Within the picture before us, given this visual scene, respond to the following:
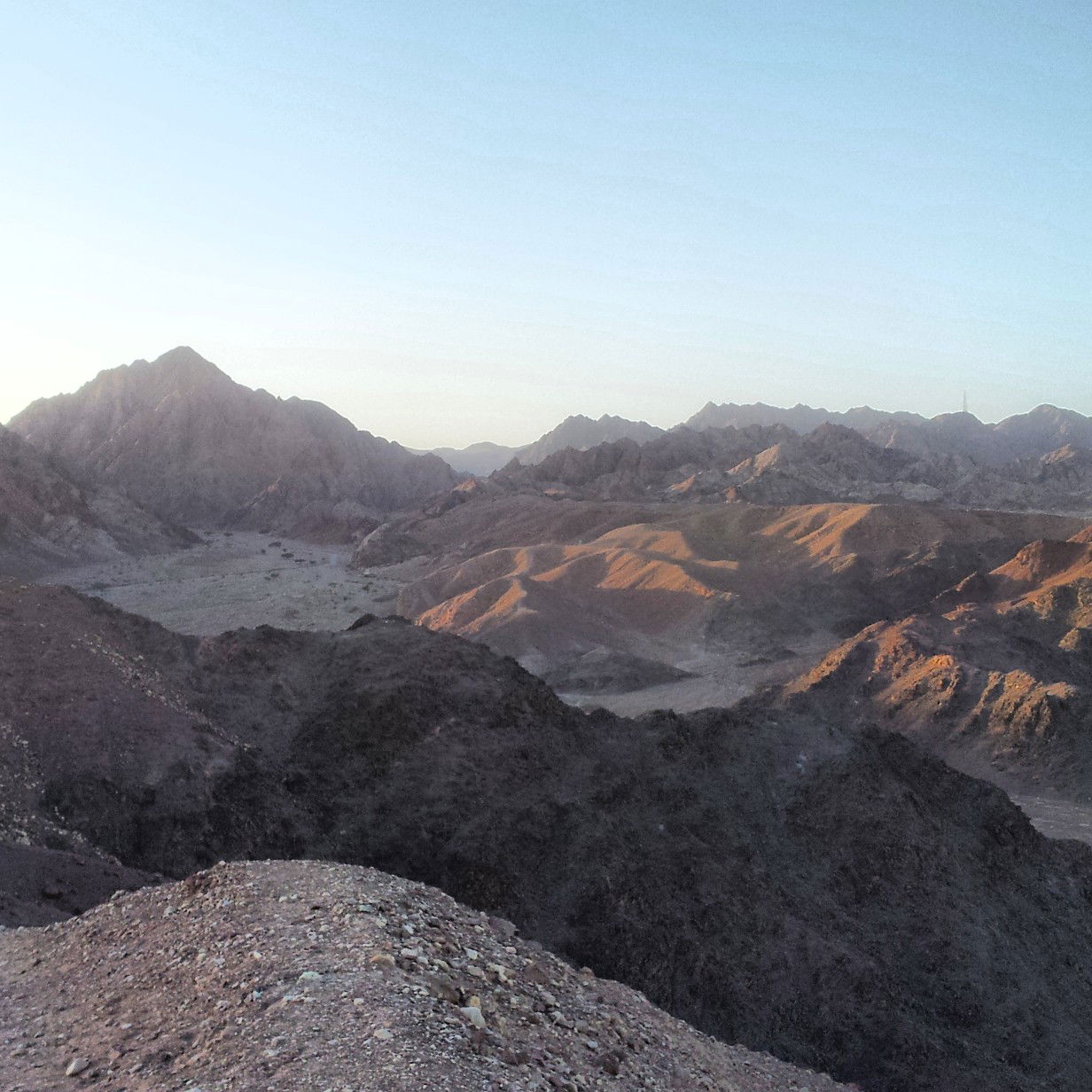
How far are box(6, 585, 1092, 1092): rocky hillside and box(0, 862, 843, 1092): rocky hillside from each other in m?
4.47

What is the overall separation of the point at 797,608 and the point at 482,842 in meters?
31.4

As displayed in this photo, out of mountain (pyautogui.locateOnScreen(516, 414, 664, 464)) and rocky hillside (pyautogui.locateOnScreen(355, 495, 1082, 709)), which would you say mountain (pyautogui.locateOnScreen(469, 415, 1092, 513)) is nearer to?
rocky hillside (pyautogui.locateOnScreen(355, 495, 1082, 709))

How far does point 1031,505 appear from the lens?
76.8 m

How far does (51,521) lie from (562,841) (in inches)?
2278

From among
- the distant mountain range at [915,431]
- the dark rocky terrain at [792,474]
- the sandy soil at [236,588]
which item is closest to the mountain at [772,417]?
the distant mountain range at [915,431]

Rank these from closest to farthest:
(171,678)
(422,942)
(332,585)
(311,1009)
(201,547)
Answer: (311,1009) < (422,942) < (171,678) < (332,585) < (201,547)

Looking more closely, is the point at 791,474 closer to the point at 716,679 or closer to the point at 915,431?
the point at 716,679

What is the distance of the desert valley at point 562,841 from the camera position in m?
5.93

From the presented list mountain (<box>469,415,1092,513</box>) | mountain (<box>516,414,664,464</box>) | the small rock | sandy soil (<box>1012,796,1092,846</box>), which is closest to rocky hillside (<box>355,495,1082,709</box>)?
sandy soil (<box>1012,796,1092,846</box>)

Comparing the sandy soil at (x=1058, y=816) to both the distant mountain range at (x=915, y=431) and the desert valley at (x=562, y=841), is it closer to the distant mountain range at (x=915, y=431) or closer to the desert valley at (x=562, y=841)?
the desert valley at (x=562, y=841)

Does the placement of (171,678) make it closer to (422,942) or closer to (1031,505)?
(422,942)

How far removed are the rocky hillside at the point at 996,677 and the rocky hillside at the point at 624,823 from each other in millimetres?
7312

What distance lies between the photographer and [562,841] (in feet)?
46.5

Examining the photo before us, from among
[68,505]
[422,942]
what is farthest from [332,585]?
[422,942]
